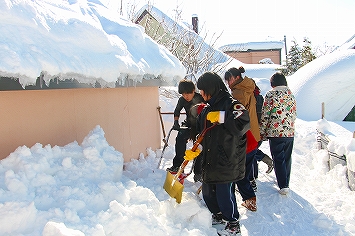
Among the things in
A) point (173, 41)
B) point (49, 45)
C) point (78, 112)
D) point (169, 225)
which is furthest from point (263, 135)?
point (173, 41)

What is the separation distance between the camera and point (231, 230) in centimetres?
352

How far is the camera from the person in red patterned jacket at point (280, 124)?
4.64 meters

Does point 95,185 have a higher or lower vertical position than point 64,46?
lower

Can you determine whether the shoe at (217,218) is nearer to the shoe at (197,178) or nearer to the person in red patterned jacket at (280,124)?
the shoe at (197,178)

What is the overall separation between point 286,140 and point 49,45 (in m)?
3.23

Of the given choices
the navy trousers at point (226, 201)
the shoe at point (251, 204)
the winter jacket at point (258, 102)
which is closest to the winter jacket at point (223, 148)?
the navy trousers at point (226, 201)

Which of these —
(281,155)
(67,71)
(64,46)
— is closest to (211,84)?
(67,71)

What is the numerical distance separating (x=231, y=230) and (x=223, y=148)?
2.90 ft

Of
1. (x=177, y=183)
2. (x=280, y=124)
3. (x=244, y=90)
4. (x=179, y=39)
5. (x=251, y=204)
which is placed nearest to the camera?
(x=177, y=183)

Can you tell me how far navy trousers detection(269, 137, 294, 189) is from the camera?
15.3 ft

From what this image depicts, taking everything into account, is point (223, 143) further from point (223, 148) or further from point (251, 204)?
point (251, 204)

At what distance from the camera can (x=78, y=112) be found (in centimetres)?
432

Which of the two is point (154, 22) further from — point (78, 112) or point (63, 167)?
point (63, 167)

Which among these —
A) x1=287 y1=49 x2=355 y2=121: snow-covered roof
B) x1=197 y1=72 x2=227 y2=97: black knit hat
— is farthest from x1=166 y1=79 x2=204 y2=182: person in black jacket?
x1=287 y1=49 x2=355 y2=121: snow-covered roof
